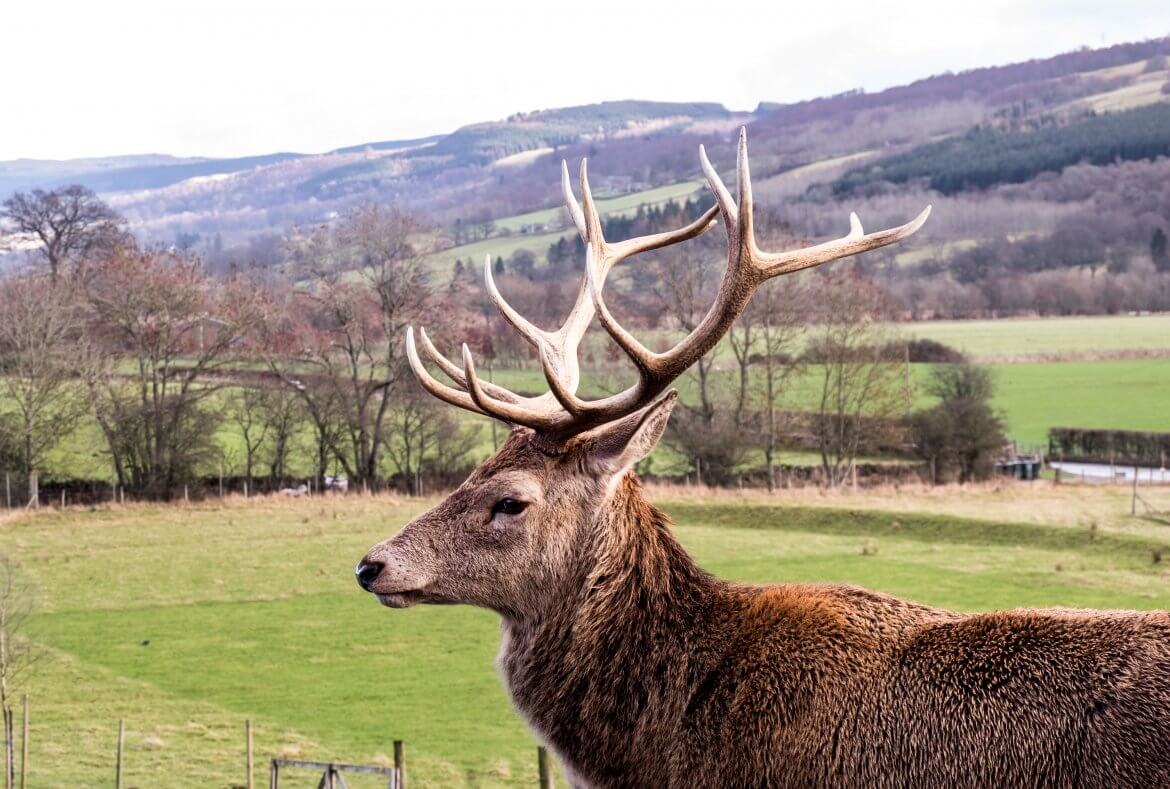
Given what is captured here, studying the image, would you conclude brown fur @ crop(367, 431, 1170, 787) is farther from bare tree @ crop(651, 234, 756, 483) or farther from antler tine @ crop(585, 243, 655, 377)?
bare tree @ crop(651, 234, 756, 483)

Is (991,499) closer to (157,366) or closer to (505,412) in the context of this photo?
(157,366)

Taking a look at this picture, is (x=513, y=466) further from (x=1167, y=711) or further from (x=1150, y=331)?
(x=1150, y=331)

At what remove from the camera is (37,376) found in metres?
46.7

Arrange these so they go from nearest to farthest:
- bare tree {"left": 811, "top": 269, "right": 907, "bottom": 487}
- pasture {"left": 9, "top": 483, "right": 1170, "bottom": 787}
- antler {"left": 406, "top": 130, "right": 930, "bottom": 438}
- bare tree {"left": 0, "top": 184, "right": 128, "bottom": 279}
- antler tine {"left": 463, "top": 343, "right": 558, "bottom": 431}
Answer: antler {"left": 406, "top": 130, "right": 930, "bottom": 438} < antler tine {"left": 463, "top": 343, "right": 558, "bottom": 431} < pasture {"left": 9, "top": 483, "right": 1170, "bottom": 787} < bare tree {"left": 811, "top": 269, "right": 907, "bottom": 487} < bare tree {"left": 0, "top": 184, "right": 128, "bottom": 279}

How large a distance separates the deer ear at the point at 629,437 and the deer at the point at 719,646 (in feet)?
0.03

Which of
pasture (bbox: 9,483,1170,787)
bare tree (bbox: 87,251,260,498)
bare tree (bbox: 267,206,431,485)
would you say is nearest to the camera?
pasture (bbox: 9,483,1170,787)

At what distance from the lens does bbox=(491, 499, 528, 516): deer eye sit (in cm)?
589

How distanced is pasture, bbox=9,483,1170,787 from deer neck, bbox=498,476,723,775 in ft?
45.9

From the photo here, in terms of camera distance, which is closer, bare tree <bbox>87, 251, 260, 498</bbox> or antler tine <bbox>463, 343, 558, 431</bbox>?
antler tine <bbox>463, 343, 558, 431</bbox>

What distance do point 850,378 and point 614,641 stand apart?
153ft

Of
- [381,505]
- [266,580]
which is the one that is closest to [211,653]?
Answer: [266,580]

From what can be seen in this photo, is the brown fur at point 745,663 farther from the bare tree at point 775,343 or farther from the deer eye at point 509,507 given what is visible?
the bare tree at point 775,343

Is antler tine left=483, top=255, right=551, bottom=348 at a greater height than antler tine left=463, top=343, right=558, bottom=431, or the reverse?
antler tine left=483, top=255, right=551, bottom=348

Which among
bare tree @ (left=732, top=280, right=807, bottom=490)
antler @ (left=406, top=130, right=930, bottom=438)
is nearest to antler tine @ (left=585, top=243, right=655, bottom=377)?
antler @ (left=406, top=130, right=930, bottom=438)
